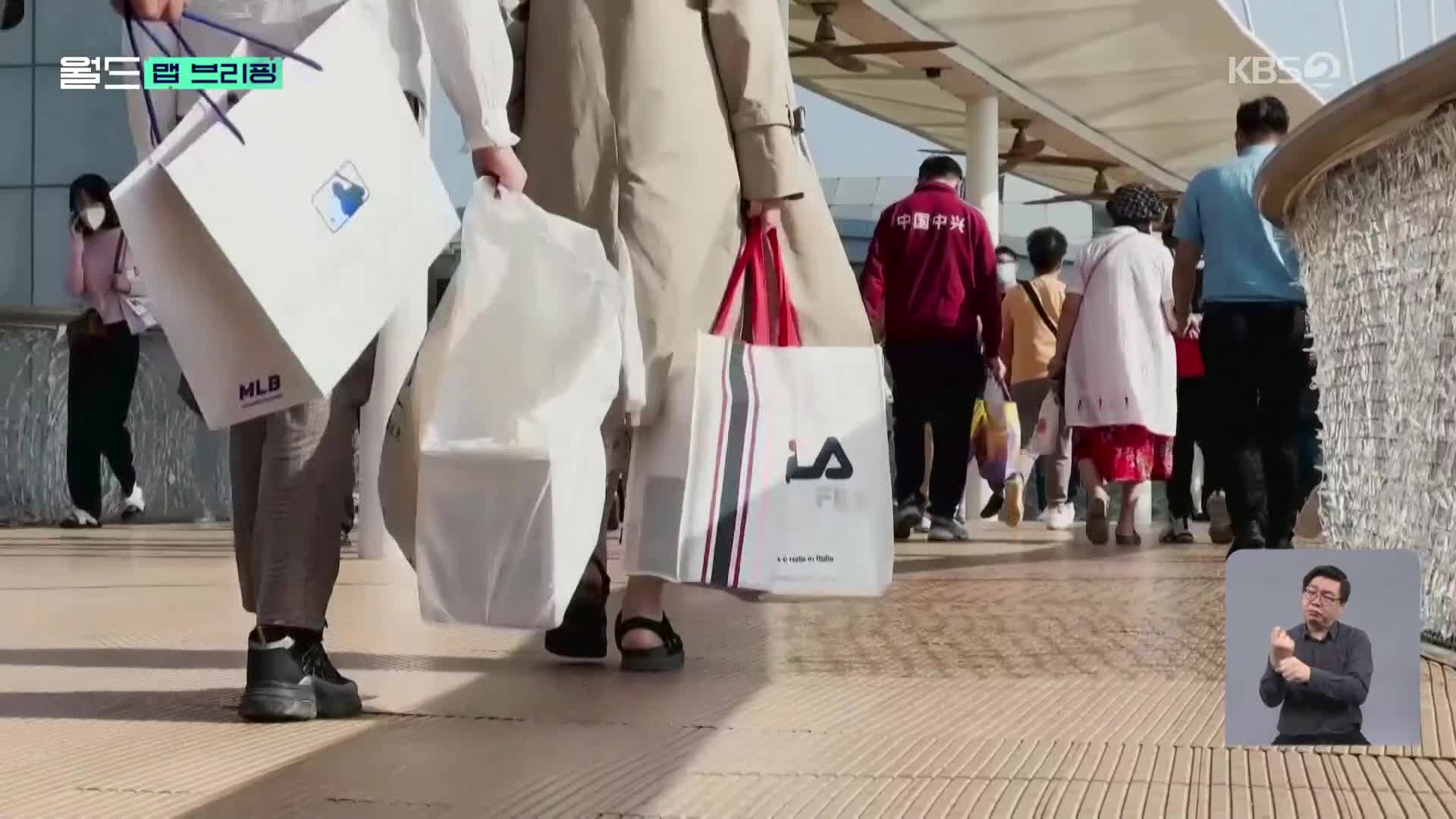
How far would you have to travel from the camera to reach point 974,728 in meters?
3.28

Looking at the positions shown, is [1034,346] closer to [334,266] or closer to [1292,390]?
[1292,390]

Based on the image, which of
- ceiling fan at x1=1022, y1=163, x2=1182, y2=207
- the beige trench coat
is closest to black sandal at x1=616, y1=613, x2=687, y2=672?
the beige trench coat

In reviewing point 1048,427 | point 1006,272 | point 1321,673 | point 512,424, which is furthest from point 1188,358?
point 1321,673

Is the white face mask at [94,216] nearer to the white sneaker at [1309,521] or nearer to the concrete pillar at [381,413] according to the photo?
the concrete pillar at [381,413]

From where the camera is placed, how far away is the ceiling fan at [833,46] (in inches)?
629

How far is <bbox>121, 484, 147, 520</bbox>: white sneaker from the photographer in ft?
38.7

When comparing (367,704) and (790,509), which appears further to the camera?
(790,509)

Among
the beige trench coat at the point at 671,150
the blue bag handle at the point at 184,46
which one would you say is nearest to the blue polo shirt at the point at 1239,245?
the beige trench coat at the point at 671,150

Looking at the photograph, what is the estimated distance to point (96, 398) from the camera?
36.8 ft

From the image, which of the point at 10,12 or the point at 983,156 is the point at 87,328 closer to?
the point at 10,12

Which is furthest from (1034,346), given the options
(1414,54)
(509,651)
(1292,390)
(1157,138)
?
(1157,138)

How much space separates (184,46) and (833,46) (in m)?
13.0

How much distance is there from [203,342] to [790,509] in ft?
4.05

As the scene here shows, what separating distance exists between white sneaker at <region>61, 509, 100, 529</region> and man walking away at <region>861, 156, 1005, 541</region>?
15.6ft
